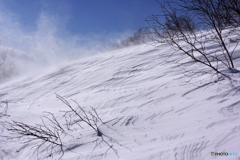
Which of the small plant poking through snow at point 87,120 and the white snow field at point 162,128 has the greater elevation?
the small plant poking through snow at point 87,120

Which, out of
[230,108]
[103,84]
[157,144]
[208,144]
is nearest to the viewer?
[208,144]

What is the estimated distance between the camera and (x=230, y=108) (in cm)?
159

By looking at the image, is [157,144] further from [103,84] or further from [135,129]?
[103,84]

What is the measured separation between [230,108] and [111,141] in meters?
1.53

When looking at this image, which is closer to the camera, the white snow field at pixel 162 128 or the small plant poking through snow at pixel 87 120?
the white snow field at pixel 162 128

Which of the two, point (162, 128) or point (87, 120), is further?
point (87, 120)

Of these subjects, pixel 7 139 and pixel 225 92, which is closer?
pixel 225 92

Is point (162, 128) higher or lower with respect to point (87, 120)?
lower

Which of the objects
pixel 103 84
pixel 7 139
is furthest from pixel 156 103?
pixel 7 139

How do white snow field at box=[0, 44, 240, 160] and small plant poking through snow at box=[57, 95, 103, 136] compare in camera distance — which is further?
small plant poking through snow at box=[57, 95, 103, 136]

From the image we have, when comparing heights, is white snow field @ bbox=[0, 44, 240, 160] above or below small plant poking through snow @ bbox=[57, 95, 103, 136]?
below

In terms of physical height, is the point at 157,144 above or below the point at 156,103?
below

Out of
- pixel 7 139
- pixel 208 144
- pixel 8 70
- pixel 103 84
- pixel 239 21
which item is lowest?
pixel 208 144

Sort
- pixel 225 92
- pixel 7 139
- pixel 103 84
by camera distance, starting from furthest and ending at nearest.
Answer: pixel 103 84 → pixel 7 139 → pixel 225 92
